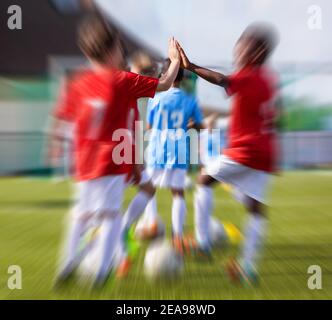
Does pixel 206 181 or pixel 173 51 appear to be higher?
pixel 173 51

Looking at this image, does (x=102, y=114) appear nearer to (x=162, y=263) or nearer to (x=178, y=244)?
(x=162, y=263)

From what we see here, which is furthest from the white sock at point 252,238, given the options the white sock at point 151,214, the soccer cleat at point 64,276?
the soccer cleat at point 64,276

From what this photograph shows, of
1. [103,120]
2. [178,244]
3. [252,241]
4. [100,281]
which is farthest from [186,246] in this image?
[103,120]

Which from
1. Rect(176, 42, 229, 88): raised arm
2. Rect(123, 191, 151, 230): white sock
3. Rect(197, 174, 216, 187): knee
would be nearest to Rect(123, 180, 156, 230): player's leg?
Rect(123, 191, 151, 230): white sock

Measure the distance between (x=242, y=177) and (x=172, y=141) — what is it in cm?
99

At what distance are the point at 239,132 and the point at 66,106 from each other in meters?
1.15

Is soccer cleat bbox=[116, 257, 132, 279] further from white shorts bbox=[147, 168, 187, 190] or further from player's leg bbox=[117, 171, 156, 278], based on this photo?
white shorts bbox=[147, 168, 187, 190]

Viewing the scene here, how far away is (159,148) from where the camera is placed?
13.9ft

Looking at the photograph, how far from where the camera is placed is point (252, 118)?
331 centimetres

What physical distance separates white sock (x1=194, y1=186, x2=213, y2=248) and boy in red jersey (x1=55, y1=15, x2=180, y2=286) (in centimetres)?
78

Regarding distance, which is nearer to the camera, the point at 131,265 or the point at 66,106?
the point at 66,106

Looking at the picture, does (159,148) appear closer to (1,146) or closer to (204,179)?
(204,179)

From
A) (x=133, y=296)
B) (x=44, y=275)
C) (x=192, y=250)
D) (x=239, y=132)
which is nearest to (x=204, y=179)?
(x=239, y=132)

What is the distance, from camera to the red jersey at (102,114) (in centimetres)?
301
